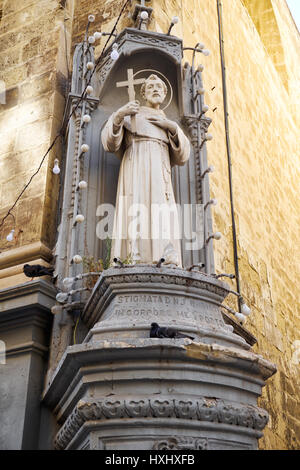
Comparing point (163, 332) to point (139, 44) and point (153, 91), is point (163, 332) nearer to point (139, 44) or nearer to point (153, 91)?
point (153, 91)

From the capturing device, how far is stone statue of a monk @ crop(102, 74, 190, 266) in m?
4.78

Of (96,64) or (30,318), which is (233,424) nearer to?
(30,318)

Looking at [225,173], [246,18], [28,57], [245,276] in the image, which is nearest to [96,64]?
[28,57]

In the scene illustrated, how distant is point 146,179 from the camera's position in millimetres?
5012

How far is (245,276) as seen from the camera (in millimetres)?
7617

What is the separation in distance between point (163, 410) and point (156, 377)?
205 millimetres

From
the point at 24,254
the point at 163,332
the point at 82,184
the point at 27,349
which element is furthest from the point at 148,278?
the point at 24,254

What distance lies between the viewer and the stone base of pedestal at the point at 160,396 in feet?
12.1

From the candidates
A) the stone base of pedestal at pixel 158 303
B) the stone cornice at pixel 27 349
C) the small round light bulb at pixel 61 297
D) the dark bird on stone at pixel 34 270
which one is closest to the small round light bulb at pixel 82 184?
the dark bird on stone at pixel 34 270

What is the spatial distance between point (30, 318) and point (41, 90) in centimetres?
247

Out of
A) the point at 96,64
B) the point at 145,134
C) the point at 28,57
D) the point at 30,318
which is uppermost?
the point at 28,57

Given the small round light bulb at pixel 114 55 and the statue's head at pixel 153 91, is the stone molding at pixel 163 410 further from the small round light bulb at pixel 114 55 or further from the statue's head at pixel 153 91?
the small round light bulb at pixel 114 55

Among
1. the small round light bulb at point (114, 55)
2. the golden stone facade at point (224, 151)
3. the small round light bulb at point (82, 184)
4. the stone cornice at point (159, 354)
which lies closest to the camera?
the stone cornice at point (159, 354)

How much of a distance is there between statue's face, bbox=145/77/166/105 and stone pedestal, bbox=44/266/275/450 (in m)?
1.77
